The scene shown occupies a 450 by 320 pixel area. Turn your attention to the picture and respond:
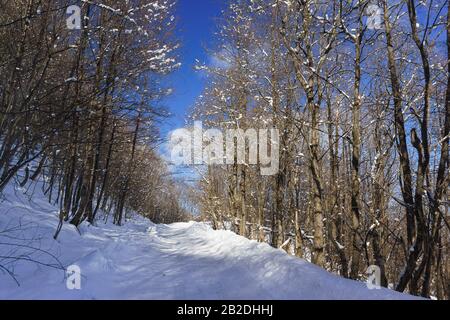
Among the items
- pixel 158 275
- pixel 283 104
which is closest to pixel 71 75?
pixel 158 275

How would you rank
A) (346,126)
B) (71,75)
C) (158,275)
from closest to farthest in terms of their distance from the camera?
(158,275) → (71,75) → (346,126)

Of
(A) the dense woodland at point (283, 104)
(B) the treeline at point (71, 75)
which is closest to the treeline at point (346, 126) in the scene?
Answer: (A) the dense woodland at point (283, 104)

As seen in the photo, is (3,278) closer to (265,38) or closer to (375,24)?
(375,24)

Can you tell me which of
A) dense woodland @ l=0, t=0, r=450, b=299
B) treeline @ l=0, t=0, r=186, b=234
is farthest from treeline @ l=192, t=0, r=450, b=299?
treeline @ l=0, t=0, r=186, b=234

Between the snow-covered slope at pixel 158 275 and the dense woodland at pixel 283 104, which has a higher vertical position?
the dense woodland at pixel 283 104

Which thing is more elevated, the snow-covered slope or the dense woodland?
the dense woodland

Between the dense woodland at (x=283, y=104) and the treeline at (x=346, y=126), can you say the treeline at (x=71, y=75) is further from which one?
the treeline at (x=346, y=126)

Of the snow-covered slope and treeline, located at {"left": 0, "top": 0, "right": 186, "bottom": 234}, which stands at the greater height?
treeline, located at {"left": 0, "top": 0, "right": 186, "bottom": 234}

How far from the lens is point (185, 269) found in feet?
23.5

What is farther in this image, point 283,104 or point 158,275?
point 283,104

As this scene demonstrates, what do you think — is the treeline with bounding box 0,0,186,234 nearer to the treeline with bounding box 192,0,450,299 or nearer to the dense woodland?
the dense woodland

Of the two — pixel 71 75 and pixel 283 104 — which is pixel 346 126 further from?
pixel 71 75
